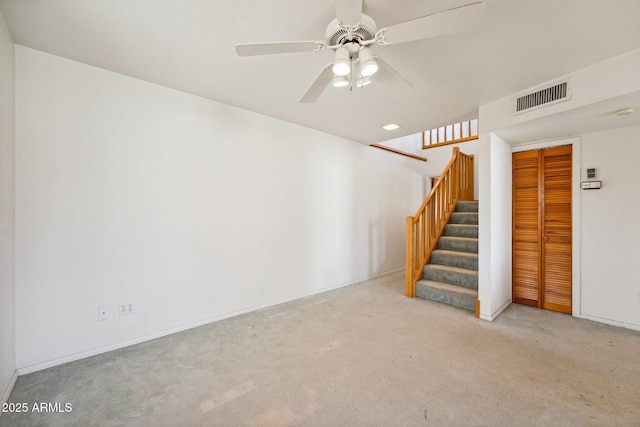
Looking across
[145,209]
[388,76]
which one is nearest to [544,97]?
[388,76]

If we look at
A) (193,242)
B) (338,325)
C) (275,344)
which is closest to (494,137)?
(338,325)

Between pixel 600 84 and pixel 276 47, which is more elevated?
pixel 600 84

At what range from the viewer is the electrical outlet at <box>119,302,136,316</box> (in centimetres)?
237

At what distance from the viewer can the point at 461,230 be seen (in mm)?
4344

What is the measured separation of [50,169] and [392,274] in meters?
4.94

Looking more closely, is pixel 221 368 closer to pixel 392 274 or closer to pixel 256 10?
pixel 256 10

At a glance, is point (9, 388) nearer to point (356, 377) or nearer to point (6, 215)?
point (6, 215)

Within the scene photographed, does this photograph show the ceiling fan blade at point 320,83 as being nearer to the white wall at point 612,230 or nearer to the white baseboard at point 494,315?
the white baseboard at point 494,315

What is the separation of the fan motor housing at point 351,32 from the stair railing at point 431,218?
287cm

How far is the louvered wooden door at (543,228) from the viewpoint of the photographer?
3242mm

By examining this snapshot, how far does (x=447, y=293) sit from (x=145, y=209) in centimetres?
367

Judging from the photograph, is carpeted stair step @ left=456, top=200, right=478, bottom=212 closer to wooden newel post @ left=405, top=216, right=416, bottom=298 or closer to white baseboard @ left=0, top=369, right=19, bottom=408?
wooden newel post @ left=405, top=216, right=416, bottom=298

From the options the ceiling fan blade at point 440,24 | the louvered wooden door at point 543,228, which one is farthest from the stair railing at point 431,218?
the ceiling fan blade at point 440,24

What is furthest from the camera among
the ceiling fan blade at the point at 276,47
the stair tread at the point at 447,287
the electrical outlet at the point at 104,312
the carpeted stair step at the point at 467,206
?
the carpeted stair step at the point at 467,206
